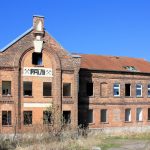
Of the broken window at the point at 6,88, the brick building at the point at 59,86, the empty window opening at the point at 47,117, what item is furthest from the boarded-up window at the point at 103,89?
the broken window at the point at 6,88

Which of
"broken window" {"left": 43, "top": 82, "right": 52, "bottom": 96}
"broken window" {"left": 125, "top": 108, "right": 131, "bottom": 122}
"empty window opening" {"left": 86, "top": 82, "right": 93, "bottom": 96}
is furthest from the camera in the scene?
"broken window" {"left": 125, "top": 108, "right": 131, "bottom": 122}

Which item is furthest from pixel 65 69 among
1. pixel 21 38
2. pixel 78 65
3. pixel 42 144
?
pixel 42 144

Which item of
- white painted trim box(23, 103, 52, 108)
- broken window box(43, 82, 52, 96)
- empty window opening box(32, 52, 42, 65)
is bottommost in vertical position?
white painted trim box(23, 103, 52, 108)

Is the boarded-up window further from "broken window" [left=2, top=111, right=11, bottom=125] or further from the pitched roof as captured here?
"broken window" [left=2, top=111, right=11, bottom=125]

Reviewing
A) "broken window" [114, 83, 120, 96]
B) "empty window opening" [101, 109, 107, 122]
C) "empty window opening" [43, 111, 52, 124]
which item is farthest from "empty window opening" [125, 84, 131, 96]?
"empty window opening" [43, 111, 52, 124]

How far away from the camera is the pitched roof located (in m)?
51.8

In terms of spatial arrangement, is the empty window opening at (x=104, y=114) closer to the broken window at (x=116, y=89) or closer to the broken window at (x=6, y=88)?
the broken window at (x=116, y=89)

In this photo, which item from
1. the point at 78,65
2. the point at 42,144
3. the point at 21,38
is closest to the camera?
the point at 42,144

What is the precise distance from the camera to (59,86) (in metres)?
45.6

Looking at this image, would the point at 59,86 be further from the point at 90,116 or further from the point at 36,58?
the point at 90,116

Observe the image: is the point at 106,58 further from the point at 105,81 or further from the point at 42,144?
the point at 42,144

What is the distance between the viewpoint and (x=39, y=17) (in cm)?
4509

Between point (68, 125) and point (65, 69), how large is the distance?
A: 5.95 m

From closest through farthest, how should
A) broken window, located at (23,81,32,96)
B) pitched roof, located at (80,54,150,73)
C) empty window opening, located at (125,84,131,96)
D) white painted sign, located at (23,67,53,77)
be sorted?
1. white painted sign, located at (23,67,53,77)
2. broken window, located at (23,81,32,96)
3. pitched roof, located at (80,54,150,73)
4. empty window opening, located at (125,84,131,96)
